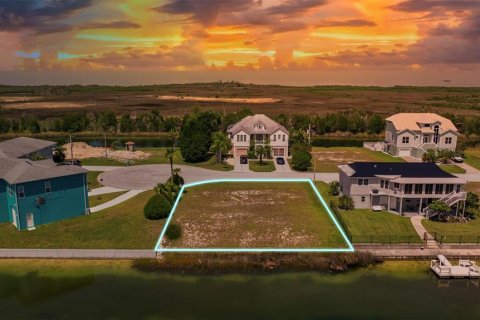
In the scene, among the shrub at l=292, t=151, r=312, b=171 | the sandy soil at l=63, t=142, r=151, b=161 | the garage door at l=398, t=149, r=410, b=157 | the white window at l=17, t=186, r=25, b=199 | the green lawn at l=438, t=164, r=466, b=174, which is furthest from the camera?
the garage door at l=398, t=149, r=410, b=157

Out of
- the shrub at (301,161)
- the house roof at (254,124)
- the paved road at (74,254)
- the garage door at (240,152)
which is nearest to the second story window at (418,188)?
the shrub at (301,161)

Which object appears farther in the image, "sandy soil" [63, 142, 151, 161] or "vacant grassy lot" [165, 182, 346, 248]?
"sandy soil" [63, 142, 151, 161]

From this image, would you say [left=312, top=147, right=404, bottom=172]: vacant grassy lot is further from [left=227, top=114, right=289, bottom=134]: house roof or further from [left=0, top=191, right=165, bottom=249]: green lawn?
[left=0, top=191, right=165, bottom=249]: green lawn

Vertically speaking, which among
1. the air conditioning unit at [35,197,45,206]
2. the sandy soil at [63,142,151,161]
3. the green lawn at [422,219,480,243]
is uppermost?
the air conditioning unit at [35,197,45,206]

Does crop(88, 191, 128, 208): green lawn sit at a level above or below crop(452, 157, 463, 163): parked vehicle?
below

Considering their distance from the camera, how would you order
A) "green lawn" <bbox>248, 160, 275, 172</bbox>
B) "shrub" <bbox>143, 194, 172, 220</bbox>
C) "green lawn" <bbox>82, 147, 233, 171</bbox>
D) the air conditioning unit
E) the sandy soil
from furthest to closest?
the sandy soil → "green lawn" <bbox>82, 147, 233, 171</bbox> → "green lawn" <bbox>248, 160, 275, 172</bbox> → "shrub" <bbox>143, 194, 172, 220</bbox> → the air conditioning unit

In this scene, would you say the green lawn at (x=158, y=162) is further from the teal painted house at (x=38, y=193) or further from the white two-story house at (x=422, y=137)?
the white two-story house at (x=422, y=137)

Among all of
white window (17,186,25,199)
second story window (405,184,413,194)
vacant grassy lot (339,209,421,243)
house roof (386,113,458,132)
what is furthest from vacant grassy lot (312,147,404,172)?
white window (17,186,25,199)
